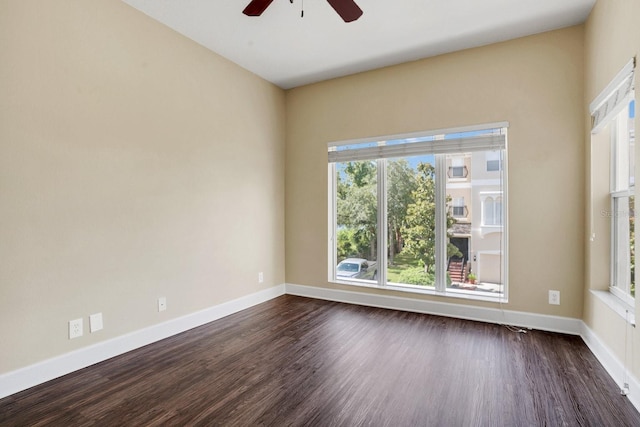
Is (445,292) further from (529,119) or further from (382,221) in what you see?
(529,119)

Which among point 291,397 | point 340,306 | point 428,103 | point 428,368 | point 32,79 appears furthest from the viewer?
point 340,306

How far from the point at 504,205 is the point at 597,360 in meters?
1.49

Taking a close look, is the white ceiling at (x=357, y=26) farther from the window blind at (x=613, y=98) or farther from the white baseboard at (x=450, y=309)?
the white baseboard at (x=450, y=309)

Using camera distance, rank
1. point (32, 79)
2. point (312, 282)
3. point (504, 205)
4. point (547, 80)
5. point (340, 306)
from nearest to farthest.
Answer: point (32, 79)
point (547, 80)
point (504, 205)
point (340, 306)
point (312, 282)

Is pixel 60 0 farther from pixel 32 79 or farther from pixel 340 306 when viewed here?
pixel 340 306

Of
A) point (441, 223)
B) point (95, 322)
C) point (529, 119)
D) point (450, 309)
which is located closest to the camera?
point (95, 322)

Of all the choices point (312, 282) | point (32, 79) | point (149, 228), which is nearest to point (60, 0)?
point (32, 79)

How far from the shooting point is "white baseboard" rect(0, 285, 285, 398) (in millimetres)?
2153

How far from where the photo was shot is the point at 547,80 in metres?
3.16

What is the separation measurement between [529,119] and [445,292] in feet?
6.47

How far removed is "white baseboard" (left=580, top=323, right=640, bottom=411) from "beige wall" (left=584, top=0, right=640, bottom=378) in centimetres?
5

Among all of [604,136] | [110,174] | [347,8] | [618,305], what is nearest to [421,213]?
[604,136]

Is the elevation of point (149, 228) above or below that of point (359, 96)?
below

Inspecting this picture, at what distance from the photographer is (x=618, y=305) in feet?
7.84
